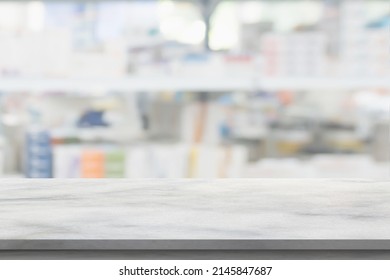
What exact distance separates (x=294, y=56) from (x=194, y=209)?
1702mm

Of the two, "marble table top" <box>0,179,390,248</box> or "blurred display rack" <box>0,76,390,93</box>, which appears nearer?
"marble table top" <box>0,179,390,248</box>

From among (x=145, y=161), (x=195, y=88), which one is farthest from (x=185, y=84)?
(x=145, y=161)

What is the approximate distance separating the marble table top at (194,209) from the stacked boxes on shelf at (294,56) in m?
1.51

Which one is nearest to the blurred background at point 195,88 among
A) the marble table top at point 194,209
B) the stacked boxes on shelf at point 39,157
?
the stacked boxes on shelf at point 39,157

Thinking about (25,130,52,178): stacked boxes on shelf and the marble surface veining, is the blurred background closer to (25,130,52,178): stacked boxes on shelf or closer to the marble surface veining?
(25,130,52,178): stacked boxes on shelf

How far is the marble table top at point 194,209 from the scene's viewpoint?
440 millimetres

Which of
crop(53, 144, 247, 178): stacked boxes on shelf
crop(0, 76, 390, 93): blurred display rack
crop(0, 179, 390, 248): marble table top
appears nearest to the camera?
crop(0, 179, 390, 248): marble table top

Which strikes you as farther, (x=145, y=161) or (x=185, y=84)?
(x=145, y=161)

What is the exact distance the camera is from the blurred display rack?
2086 millimetres

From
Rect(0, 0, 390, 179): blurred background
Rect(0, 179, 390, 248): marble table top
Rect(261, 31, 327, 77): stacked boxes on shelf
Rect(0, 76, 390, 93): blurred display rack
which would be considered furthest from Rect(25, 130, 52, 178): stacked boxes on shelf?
Rect(0, 179, 390, 248): marble table top

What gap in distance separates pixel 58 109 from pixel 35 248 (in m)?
1.96

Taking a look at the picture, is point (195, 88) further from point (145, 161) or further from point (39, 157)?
point (39, 157)

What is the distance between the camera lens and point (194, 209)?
51 centimetres

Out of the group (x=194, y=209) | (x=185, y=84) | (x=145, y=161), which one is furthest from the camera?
(x=145, y=161)
